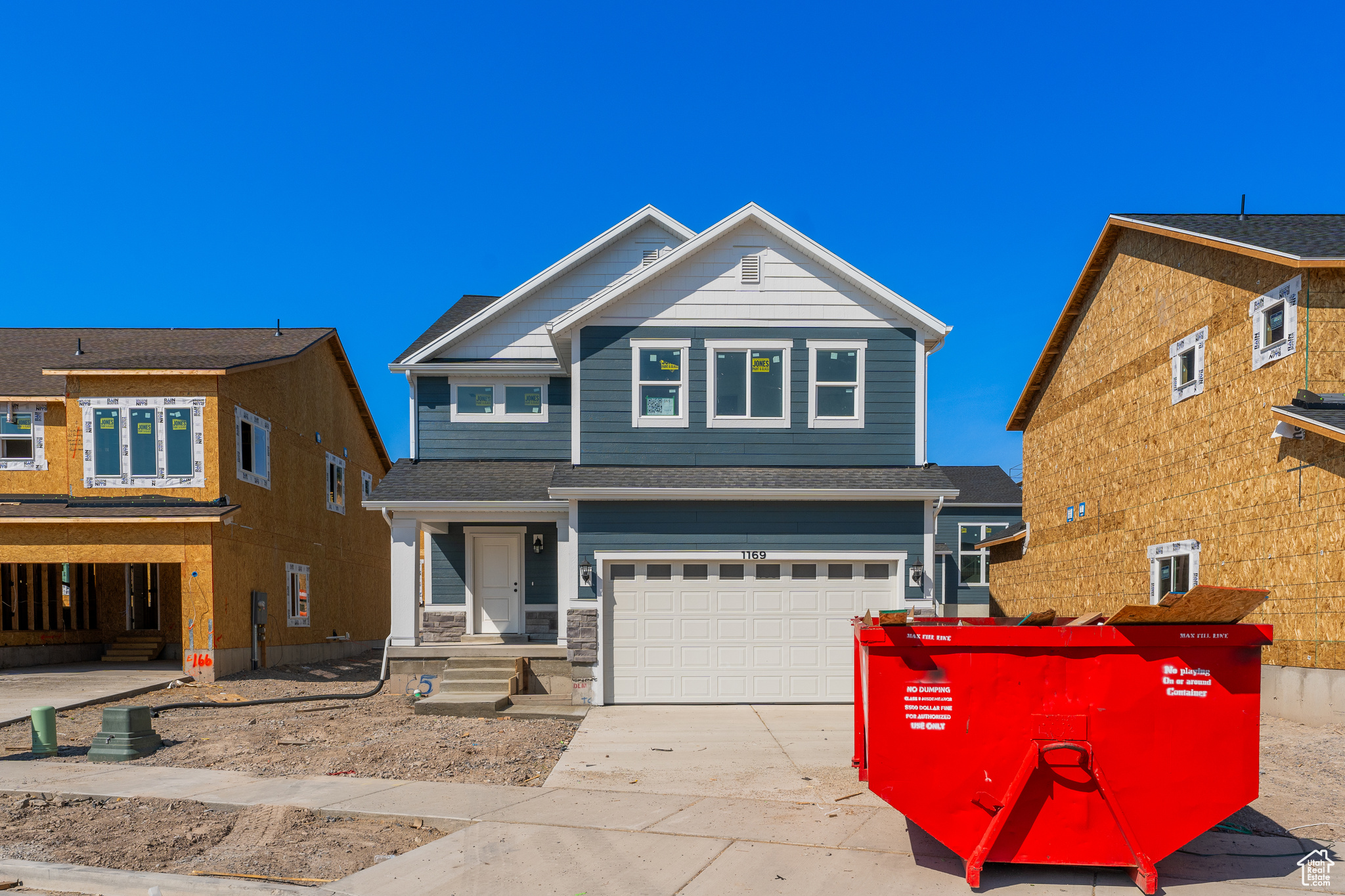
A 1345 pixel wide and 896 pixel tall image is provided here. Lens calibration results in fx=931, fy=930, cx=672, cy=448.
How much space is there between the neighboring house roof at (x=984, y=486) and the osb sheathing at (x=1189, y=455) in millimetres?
9933

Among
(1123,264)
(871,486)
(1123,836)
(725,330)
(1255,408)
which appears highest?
(1123,264)

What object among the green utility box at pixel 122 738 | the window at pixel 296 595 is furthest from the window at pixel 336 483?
the green utility box at pixel 122 738

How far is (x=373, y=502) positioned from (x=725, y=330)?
6.66 metres

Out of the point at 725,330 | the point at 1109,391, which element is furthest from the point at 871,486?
the point at 1109,391

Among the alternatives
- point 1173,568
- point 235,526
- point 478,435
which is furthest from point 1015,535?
point 235,526

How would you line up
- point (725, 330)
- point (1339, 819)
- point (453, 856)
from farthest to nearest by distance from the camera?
1. point (725, 330)
2. point (1339, 819)
3. point (453, 856)

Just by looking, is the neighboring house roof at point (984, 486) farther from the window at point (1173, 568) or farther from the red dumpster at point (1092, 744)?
the red dumpster at point (1092, 744)

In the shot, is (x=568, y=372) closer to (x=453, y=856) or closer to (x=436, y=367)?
(x=436, y=367)

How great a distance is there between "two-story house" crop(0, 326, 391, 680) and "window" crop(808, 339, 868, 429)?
11493 millimetres

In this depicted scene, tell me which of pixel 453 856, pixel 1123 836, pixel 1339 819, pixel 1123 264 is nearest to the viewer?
pixel 1123 836

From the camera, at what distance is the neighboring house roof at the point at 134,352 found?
18.3 m

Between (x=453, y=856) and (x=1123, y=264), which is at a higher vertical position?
(x=1123, y=264)

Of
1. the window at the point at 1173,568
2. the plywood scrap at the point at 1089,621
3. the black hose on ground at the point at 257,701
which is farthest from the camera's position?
the window at the point at 1173,568

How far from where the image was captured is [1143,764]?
6.06 metres
